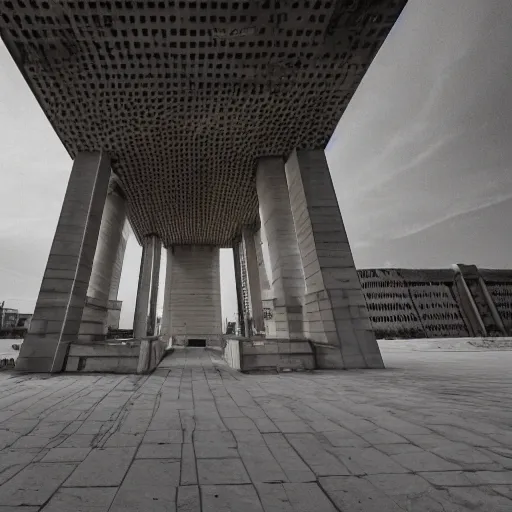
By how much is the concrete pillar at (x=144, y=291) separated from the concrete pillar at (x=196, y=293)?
416 centimetres

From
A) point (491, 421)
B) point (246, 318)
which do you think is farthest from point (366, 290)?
point (491, 421)

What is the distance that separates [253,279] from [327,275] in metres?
10.1

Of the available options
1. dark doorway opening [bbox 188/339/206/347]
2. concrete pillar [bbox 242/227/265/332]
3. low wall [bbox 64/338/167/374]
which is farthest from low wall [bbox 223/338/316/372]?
dark doorway opening [bbox 188/339/206/347]

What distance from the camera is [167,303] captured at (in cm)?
2270

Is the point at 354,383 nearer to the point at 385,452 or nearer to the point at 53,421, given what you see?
the point at 385,452

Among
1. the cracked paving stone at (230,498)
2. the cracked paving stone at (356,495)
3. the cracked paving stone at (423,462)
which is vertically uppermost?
the cracked paving stone at (230,498)

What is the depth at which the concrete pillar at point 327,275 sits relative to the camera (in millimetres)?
7754

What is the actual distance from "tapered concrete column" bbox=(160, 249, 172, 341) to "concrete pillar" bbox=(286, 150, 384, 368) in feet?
51.6

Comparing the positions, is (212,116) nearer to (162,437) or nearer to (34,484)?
(162,437)

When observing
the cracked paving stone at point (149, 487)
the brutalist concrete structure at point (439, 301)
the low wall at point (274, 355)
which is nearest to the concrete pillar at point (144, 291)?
the low wall at point (274, 355)

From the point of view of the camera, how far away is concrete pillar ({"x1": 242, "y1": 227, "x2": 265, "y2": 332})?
17.5 meters

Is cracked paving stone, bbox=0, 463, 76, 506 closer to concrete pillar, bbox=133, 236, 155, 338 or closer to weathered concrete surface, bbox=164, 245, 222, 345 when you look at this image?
concrete pillar, bbox=133, 236, 155, 338

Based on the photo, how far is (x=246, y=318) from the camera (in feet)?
64.3

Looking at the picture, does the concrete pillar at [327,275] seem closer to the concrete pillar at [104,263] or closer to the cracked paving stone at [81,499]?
the cracked paving stone at [81,499]
